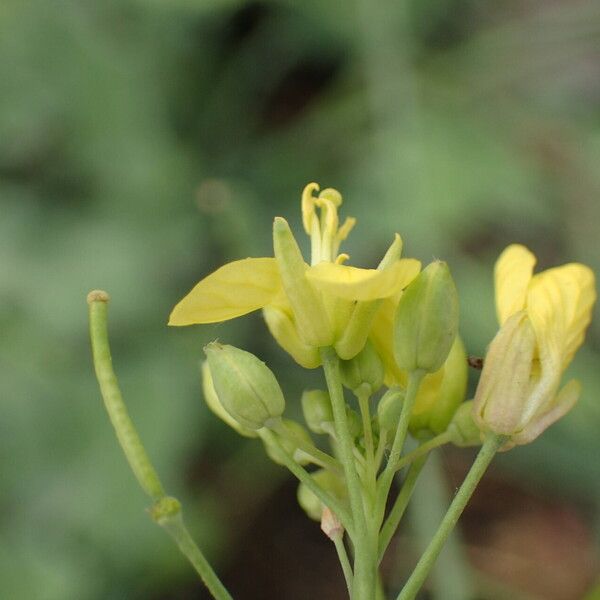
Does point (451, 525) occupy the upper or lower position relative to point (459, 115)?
lower

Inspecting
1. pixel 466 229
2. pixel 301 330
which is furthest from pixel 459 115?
pixel 301 330

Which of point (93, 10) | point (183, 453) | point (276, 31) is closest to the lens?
point (183, 453)

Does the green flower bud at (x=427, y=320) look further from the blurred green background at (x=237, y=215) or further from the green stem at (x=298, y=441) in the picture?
the blurred green background at (x=237, y=215)

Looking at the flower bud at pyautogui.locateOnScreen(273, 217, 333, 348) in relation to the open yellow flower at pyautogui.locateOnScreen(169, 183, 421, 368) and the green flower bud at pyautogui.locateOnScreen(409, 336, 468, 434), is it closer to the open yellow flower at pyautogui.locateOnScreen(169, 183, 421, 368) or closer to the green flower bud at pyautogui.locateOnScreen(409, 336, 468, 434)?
the open yellow flower at pyautogui.locateOnScreen(169, 183, 421, 368)

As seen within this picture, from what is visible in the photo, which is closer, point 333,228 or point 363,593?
point 363,593

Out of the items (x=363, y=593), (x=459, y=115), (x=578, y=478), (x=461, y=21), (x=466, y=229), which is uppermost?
(x=461, y=21)

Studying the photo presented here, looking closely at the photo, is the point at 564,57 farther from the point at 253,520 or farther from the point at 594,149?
the point at 253,520

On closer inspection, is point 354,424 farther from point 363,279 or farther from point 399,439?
point 363,279
